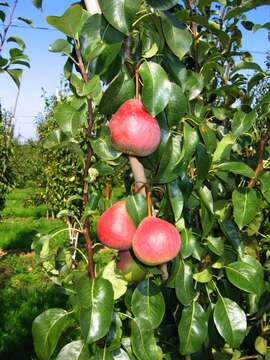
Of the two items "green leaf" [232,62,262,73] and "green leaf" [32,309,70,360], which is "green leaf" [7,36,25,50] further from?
"green leaf" [32,309,70,360]

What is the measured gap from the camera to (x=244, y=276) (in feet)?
3.74

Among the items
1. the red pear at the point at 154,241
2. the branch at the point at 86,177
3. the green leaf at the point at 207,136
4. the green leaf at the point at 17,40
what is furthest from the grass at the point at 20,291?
the green leaf at the point at 17,40

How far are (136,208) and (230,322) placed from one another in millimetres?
386

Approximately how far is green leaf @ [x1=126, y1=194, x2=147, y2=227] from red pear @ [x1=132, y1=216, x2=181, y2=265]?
0.02 metres

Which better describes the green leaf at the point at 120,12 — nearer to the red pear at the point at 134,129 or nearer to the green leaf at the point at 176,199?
the red pear at the point at 134,129

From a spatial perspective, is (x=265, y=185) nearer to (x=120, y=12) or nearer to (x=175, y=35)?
(x=175, y=35)

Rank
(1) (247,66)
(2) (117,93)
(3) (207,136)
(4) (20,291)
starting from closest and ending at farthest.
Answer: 1. (2) (117,93)
2. (3) (207,136)
3. (1) (247,66)
4. (4) (20,291)

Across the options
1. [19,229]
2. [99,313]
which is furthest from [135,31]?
[19,229]

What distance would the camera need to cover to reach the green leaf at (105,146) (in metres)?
1.00

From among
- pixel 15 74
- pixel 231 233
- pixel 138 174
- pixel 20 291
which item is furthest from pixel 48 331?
pixel 20 291

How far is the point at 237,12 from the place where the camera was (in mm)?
1239

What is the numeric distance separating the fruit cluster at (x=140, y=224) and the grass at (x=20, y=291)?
229mm

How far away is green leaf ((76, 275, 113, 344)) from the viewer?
0.89m

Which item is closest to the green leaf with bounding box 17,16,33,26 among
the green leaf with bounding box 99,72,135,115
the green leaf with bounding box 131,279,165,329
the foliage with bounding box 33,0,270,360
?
the foliage with bounding box 33,0,270,360
